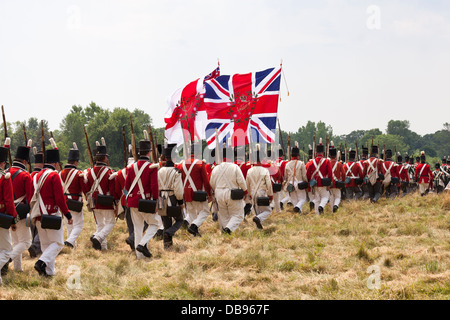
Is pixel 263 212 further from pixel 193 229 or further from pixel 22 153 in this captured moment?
pixel 22 153

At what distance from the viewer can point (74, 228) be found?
34.7ft

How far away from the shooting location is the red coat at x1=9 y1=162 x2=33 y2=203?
318 inches

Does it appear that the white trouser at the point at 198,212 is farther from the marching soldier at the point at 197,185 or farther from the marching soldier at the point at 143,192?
the marching soldier at the point at 143,192

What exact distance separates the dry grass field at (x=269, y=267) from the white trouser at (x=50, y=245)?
0.95 feet

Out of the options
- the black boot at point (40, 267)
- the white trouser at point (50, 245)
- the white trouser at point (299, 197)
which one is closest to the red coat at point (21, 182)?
the white trouser at point (50, 245)

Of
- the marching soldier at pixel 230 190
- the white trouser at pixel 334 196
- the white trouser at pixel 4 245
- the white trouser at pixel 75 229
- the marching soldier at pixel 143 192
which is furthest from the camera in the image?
the white trouser at pixel 334 196

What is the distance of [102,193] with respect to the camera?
10.6 m

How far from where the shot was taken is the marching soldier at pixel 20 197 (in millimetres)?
8117

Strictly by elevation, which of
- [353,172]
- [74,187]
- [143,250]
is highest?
[74,187]

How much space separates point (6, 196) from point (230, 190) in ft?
16.4

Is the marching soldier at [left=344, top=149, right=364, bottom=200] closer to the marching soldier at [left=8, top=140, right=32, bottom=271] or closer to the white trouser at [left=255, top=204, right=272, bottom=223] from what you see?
the white trouser at [left=255, top=204, right=272, bottom=223]

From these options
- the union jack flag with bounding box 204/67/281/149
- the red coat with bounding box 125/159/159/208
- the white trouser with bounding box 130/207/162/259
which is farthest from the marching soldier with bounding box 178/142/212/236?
the union jack flag with bounding box 204/67/281/149

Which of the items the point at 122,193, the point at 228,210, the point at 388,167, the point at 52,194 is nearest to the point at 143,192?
the point at 122,193

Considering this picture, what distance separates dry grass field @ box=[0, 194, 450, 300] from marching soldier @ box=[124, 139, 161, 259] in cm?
46
